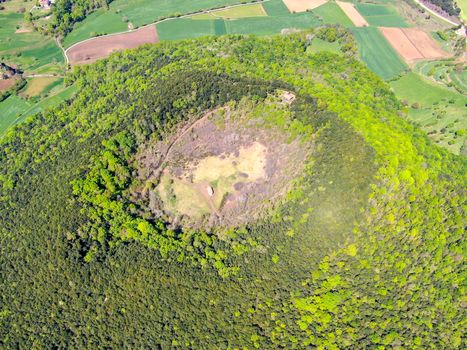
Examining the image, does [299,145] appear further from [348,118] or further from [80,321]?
[80,321]

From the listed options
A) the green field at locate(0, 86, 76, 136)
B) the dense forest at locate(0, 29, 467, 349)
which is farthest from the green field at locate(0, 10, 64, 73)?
the dense forest at locate(0, 29, 467, 349)

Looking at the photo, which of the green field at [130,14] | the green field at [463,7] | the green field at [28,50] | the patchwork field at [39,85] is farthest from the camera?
Answer: the green field at [463,7]

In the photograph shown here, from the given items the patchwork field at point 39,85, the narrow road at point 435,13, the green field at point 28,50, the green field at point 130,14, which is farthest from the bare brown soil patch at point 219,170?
the narrow road at point 435,13

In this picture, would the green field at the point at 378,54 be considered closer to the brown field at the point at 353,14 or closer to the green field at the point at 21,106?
the brown field at the point at 353,14

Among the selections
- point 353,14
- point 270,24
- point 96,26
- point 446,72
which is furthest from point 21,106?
point 446,72

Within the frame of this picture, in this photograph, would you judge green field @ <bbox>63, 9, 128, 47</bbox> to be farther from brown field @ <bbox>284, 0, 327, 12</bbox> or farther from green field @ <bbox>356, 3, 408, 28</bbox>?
green field @ <bbox>356, 3, 408, 28</bbox>

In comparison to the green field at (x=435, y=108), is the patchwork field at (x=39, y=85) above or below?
above
